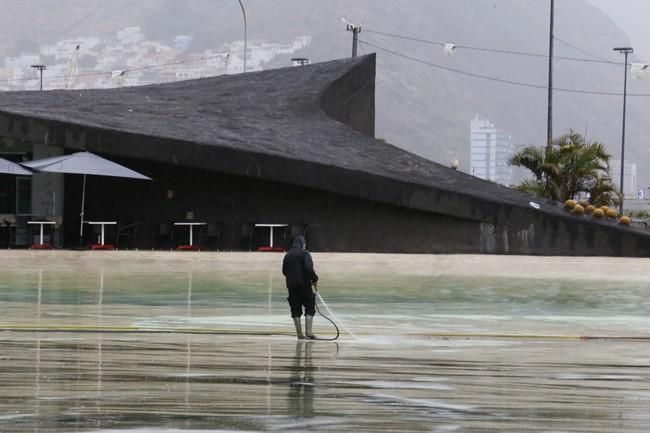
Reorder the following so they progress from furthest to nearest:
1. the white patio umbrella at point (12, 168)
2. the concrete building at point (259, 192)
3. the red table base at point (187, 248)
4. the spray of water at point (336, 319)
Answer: the red table base at point (187, 248) → the concrete building at point (259, 192) → the white patio umbrella at point (12, 168) → the spray of water at point (336, 319)

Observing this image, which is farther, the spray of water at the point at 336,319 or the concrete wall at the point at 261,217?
the concrete wall at the point at 261,217

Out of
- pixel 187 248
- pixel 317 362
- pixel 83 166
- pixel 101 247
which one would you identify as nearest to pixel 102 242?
pixel 101 247

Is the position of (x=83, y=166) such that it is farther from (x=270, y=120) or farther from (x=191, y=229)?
(x=270, y=120)

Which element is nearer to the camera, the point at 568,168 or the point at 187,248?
the point at 187,248

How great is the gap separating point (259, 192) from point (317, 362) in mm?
20385

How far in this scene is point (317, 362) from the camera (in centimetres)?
1179

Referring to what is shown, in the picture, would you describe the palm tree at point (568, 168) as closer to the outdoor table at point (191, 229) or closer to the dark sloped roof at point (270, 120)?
the dark sloped roof at point (270, 120)

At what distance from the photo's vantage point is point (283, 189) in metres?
32.0

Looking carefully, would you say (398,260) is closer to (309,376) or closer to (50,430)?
(309,376)

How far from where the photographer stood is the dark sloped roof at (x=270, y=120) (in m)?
30.5

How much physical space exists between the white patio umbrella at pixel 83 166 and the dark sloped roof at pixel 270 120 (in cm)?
106

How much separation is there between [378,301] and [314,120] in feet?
53.5

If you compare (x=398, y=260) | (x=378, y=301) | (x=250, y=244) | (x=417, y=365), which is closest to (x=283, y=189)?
(x=250, y=244)

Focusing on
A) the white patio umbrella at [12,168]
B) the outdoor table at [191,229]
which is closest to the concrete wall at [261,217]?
the outdoor table at [191,229]
